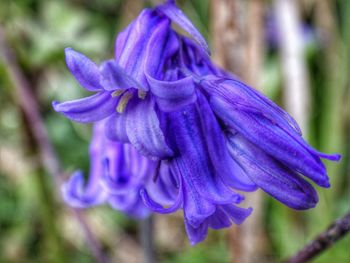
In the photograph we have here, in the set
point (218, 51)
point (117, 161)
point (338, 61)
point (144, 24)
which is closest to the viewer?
point (144, 24)

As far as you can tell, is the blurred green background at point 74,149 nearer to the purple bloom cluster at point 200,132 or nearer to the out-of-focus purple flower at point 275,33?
the out-of-focus purple flower at point 275,33

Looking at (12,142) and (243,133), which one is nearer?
(243,133)

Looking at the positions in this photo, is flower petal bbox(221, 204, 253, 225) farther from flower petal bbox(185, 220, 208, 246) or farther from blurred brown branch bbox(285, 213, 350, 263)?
blurred brown branch bbox(285, 213, 350, 263)

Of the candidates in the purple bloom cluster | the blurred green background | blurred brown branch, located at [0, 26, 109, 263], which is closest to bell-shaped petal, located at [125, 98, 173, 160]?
the purple bloom cluster

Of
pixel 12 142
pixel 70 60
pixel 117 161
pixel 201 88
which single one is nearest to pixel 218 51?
pixel 117 161

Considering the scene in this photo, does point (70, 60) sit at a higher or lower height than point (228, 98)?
higher

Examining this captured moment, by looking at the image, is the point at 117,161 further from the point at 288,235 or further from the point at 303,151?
the point at 288,235

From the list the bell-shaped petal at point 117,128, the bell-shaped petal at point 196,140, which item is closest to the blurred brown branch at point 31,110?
the bell-shaped petal at point 117,128
